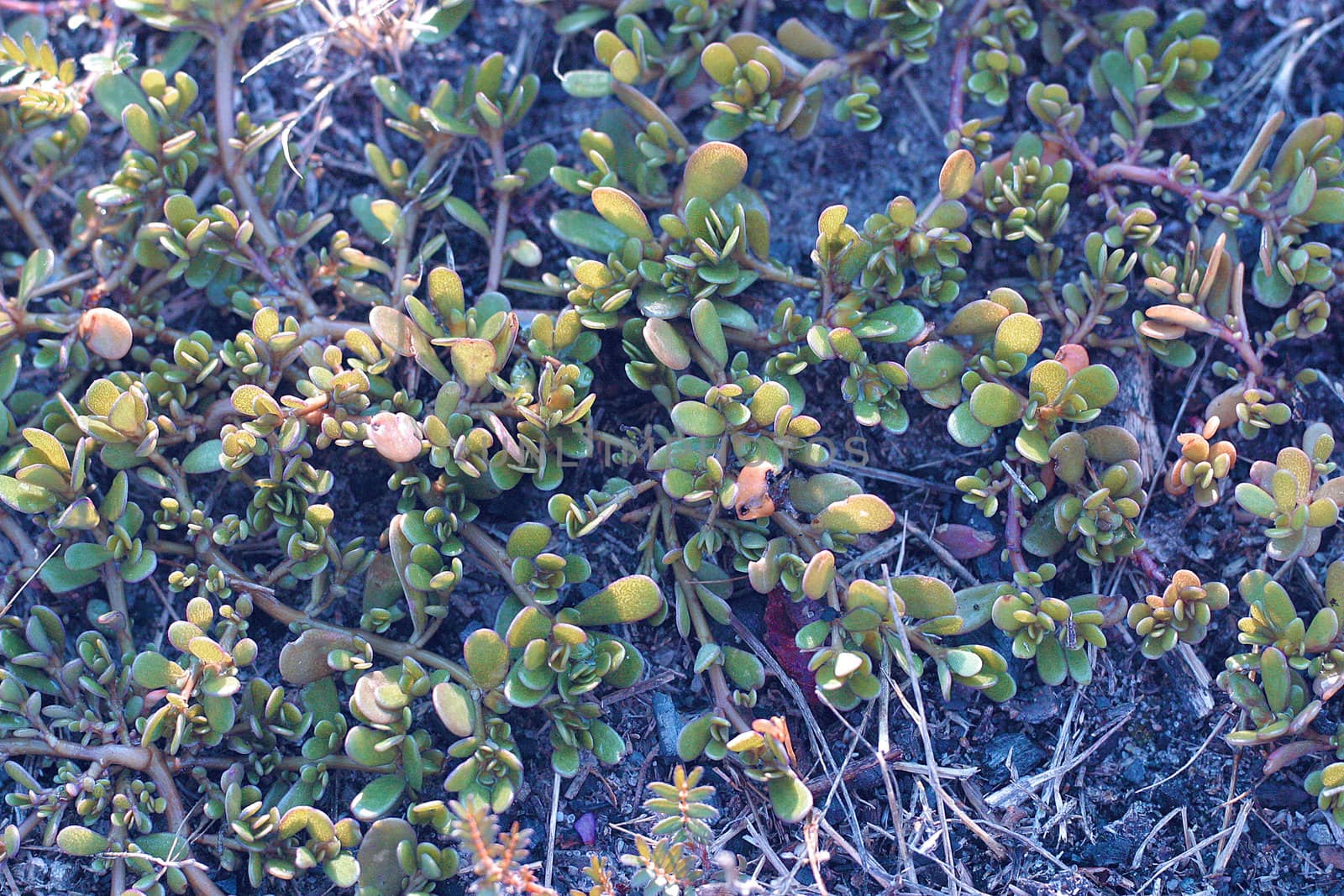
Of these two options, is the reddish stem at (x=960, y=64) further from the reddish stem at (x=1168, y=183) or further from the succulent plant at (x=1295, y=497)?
the succulent plant at (x=1295, y=497)

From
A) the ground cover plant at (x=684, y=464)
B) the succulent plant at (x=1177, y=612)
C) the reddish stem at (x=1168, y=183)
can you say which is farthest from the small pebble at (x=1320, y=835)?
the reddish stem at (x=1168, y=183)

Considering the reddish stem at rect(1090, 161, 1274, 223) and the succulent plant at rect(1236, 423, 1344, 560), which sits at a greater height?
the reddish stem at rect(1090, 161, 1274, 223)

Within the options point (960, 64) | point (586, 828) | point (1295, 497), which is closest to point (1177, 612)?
point (1295, 497)

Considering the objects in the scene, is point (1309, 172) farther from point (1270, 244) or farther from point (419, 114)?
point (419, 114)

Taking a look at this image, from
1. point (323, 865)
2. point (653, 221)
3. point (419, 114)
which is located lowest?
point (323, 865)

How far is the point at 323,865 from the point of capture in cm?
220

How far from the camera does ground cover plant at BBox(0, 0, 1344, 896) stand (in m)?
2.30

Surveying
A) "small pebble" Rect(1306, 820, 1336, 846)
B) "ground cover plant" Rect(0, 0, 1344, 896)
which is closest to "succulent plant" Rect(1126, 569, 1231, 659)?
"ground cover plant" Rect(0, 0, 1344, 896)

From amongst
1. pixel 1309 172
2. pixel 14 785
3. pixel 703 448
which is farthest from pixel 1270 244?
pixel 14 785

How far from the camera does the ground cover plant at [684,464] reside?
7.56 ft

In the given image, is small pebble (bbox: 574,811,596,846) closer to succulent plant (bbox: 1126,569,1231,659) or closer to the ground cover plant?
the ground cover plant

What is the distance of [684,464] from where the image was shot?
2408mm

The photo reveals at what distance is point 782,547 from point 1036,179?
1.17 meters

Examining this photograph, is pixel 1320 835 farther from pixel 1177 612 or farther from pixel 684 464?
pixel 684 464
